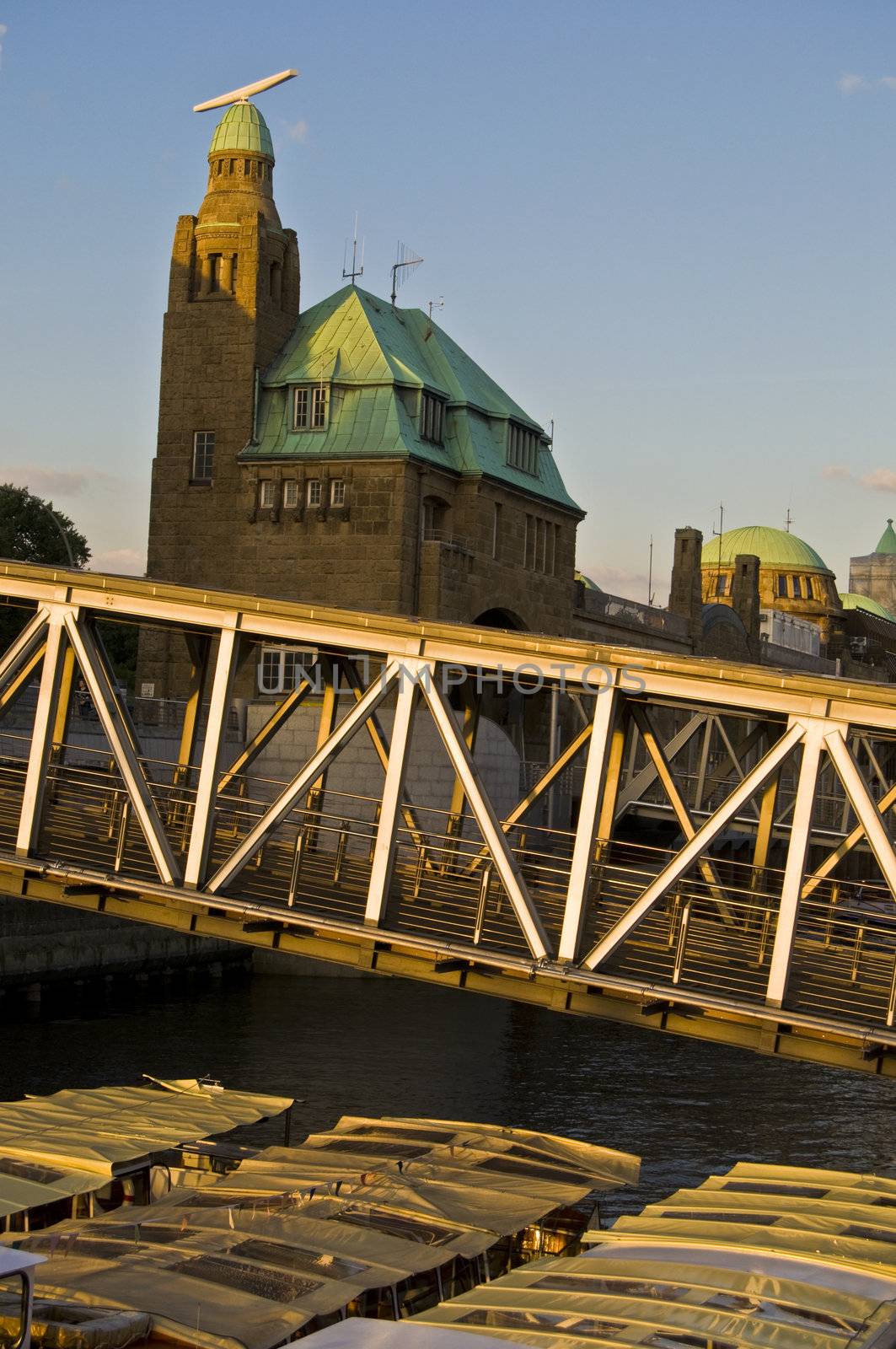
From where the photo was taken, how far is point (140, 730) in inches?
2135

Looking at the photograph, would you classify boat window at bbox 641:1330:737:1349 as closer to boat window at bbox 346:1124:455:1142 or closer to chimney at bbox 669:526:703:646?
boat window at bbox 346:1124:455:1142

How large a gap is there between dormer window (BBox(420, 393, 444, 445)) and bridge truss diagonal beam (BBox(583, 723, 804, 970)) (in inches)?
1975

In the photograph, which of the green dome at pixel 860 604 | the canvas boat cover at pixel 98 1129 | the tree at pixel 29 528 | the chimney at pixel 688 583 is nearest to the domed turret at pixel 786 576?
the green dome at pixel 860 604

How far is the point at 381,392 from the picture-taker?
229 ft

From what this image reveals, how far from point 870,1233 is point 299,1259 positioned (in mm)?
6035

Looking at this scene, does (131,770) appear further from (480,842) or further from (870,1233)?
(870,1233)

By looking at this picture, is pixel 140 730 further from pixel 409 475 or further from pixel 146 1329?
pixel 146 1329

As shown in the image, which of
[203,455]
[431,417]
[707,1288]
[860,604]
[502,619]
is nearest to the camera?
[707,1288]

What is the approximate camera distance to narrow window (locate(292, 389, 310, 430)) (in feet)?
229

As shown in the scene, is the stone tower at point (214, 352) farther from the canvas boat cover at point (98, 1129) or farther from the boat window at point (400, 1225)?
the boat window at point (400, 1225)

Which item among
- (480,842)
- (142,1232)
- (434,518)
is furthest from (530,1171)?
(434,518)

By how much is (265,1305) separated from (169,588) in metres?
10.6

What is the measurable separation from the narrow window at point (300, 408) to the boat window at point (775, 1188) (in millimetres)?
50852

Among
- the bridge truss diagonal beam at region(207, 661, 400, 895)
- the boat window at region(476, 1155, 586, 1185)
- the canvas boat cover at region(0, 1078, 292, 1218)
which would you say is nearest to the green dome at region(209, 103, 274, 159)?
the canvas boat cover at region(0, 1078, 292, 1218)
